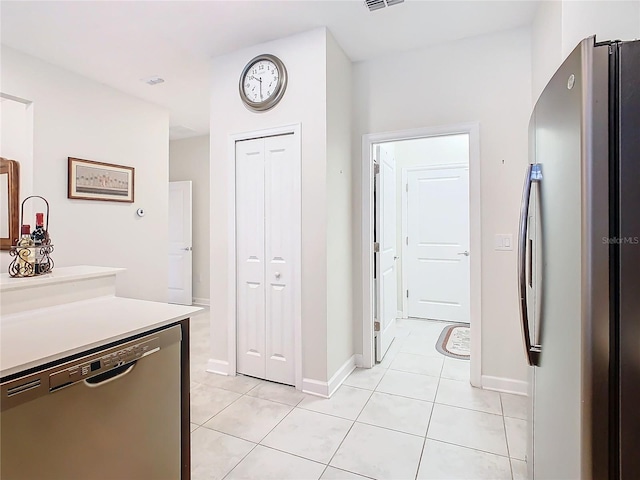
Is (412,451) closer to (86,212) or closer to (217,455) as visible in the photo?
(217,455)

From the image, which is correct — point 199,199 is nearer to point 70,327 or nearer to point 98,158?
point 98,158

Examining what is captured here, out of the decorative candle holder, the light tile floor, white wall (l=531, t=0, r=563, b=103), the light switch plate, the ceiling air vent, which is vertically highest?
the ceiling air vent

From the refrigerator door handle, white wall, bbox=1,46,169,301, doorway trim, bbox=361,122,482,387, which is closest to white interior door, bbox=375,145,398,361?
doorway trim, bbox=361,122,482,387

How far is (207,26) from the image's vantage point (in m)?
2.49

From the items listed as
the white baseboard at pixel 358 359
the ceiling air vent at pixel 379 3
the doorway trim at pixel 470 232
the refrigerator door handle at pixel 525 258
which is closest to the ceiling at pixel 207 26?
the ceiling air vent at pixel 379 3

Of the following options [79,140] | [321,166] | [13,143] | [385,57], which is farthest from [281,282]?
[13,143]

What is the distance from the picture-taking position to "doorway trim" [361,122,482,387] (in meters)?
2.64

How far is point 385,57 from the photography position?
2912 millimetres

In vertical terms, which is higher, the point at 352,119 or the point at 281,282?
the point at 352,119

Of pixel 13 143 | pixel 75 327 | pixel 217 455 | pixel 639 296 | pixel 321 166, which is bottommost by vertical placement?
pixel 217 455

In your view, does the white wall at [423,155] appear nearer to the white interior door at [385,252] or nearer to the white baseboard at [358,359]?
the white interior door at [385,252]

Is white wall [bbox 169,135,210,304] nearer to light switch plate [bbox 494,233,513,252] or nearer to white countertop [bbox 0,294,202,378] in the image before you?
white countertop [bbox 0,294,202,378]

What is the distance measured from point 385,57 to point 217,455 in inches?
122

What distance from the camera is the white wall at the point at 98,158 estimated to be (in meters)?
3.02
